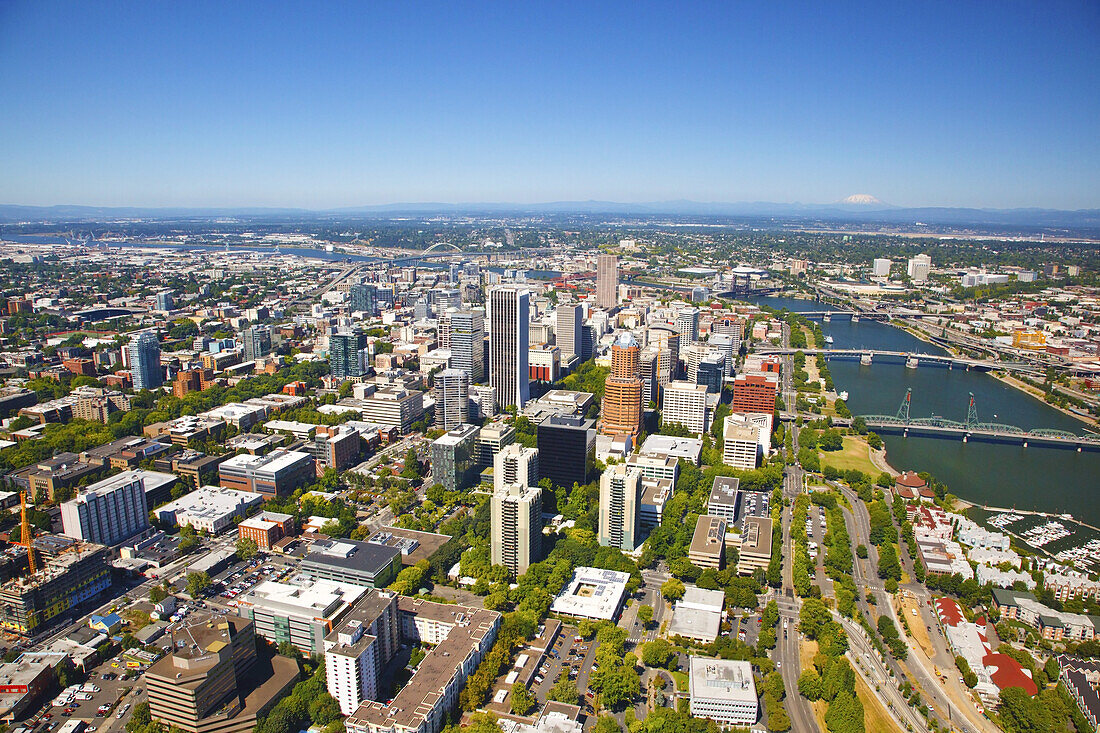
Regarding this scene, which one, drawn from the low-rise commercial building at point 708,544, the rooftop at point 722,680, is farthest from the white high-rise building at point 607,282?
the rooftop at point 722,680

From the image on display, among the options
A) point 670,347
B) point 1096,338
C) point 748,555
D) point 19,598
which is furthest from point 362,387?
point 1096,338

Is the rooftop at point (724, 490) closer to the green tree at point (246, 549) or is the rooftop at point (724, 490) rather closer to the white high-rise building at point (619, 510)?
the white high-rise building at point (619, 510)

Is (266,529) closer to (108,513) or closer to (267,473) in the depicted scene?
(267,473)

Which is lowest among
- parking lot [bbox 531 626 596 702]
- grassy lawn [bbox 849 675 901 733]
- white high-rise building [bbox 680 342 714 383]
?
parking lot [bbox 531 626 596 702]

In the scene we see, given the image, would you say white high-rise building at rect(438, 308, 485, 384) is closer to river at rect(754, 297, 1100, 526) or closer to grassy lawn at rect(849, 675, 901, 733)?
river at rect(754, 297, 1100, 526)

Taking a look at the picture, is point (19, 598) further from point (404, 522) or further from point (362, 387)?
point (362, 387)

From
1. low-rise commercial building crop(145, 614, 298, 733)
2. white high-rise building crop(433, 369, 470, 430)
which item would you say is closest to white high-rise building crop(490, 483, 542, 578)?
low-rise commercial building crop(145, 614, 298, 733)
